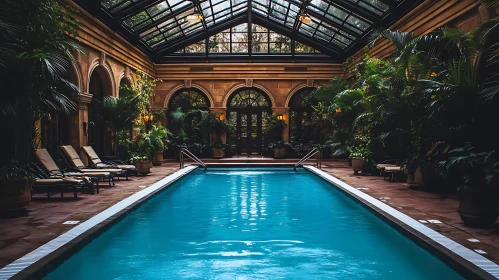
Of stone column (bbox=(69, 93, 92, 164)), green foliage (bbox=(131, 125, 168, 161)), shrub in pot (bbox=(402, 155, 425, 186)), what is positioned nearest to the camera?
shrub in pot (bbox=(402, 155, 425, 186))

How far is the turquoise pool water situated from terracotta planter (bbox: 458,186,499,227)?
37.5 inches

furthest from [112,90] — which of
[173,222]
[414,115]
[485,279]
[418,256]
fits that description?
[485,279]

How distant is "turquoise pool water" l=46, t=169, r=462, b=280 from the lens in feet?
Answer: 15.3

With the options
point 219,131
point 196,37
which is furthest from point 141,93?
point 196,37

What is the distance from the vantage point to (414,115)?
9.34 metres

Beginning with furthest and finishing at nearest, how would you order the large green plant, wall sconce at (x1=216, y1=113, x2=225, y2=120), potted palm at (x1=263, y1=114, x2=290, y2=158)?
wall sconce at (x1=216, y1=113, x2=225, y2=120), potted palm at (x1=263, y1=114, x2=290, y2=158), the large green plant

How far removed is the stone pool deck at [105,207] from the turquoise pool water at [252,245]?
504mm

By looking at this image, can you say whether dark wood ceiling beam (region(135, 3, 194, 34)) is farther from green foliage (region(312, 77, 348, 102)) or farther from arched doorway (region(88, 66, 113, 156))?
Result: green foliage (region(312, 77, 348, 102))

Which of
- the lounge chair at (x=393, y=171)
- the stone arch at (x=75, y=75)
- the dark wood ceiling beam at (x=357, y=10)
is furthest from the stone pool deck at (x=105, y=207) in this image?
the dark wood ceiling beam at (x=357, y=10)

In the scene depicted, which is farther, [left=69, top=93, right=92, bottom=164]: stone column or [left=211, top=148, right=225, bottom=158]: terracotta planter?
[left=211, top=148, right=225, bottom=158]: terracotta planter

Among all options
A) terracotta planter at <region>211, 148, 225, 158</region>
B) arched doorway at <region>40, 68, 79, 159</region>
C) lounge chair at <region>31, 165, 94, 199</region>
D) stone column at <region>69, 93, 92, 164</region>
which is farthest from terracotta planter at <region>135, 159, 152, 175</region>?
terracotta planter at <region>211, 148, 225, 158</region>

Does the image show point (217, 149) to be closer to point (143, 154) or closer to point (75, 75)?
point (143, 154)

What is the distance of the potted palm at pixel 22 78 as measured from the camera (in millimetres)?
6270

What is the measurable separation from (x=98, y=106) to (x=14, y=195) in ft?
26.5
